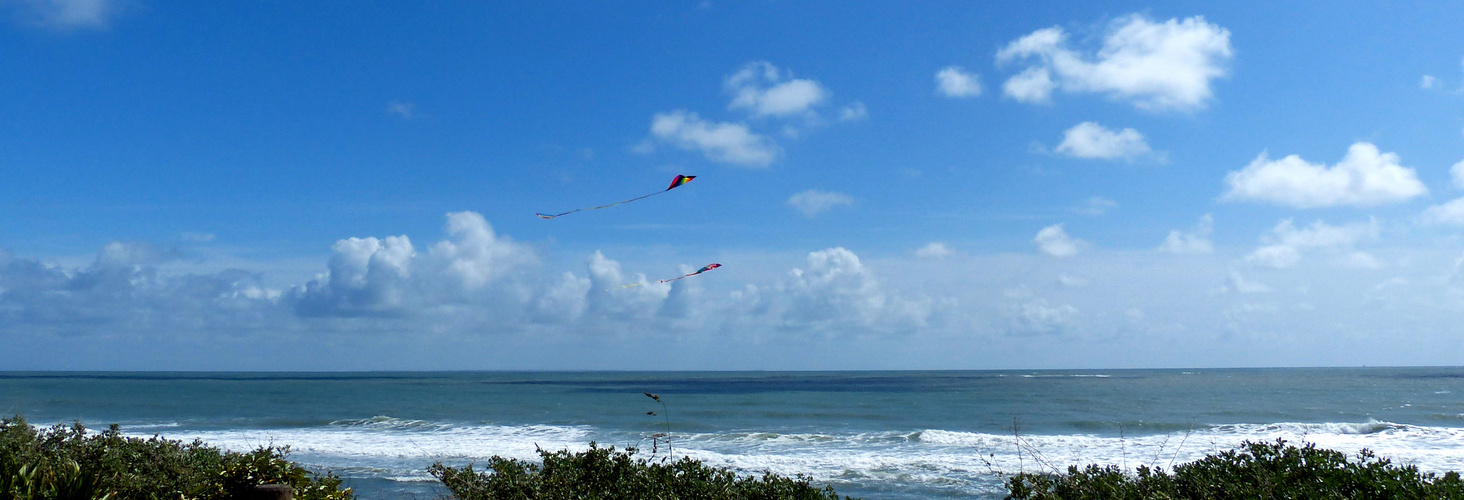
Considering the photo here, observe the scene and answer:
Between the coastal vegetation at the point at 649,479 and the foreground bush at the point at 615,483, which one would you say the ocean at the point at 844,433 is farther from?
the foreground bush at the point at 615,483

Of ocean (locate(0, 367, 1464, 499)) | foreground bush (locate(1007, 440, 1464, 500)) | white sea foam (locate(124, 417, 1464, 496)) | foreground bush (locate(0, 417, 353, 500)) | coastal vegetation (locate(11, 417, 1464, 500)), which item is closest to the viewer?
foreground bush (locate(1007, 440, 1464, 500))

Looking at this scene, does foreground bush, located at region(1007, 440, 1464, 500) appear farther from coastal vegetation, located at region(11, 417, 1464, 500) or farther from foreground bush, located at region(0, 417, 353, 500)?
foreground bush, located at region(0, 417, 353, 500)

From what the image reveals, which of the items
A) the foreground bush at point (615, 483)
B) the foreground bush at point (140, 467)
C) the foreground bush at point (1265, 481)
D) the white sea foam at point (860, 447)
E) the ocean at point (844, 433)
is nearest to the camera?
the foreground bush at point (1265, 481)

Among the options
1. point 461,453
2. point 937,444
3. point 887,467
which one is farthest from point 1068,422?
point 461,453

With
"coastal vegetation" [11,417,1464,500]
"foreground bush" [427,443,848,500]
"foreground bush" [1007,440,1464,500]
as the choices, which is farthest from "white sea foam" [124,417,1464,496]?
"foreground bush" [1007,440,1464,500]

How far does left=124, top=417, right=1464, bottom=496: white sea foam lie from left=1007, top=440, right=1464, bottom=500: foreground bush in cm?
998

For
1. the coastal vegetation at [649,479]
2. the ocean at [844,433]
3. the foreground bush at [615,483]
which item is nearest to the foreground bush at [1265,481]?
the coastal vegetation at [649,479]

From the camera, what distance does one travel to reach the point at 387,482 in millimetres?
15875

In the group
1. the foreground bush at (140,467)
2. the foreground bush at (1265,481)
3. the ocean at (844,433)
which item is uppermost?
the foreground bush at (1265,481)

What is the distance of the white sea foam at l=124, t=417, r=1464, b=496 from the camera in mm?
17938

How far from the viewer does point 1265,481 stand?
4.91 meters

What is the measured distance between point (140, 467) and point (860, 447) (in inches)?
729

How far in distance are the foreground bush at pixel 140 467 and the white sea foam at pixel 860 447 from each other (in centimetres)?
734

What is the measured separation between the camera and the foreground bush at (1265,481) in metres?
4.64
